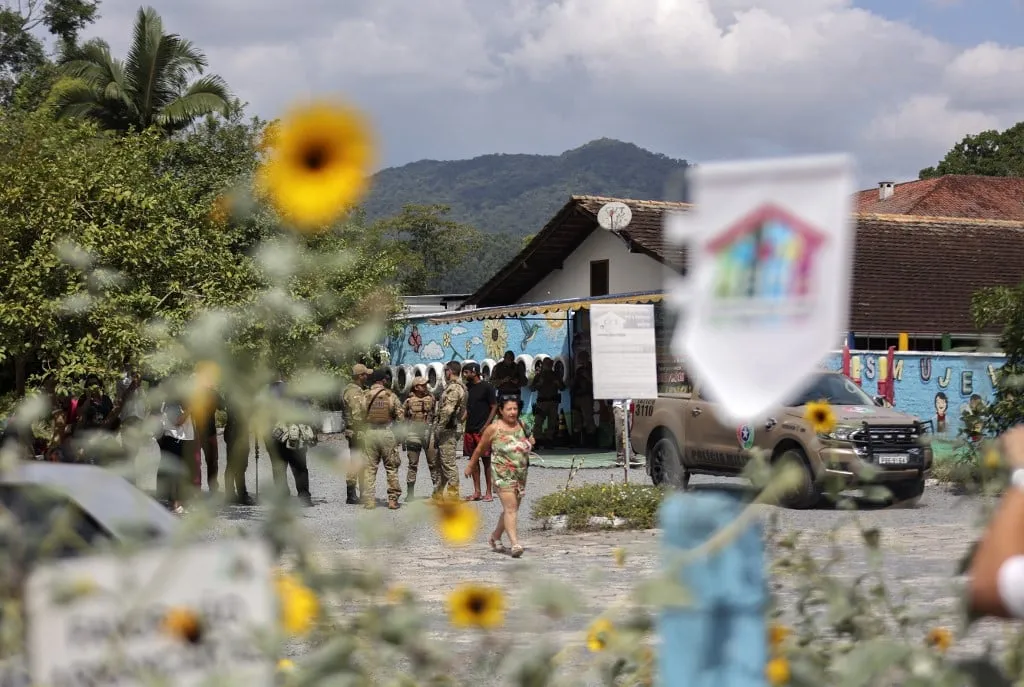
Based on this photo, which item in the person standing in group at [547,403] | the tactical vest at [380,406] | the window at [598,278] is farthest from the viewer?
the window at [598,278]

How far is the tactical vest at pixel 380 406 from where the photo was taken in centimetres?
1603

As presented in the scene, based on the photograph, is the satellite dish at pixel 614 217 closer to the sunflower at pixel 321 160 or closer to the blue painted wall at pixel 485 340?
the blue painted wall at pixel 485 340

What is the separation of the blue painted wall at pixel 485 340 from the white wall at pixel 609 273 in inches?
88.2

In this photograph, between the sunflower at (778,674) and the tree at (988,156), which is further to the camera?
the tree at (988,156)

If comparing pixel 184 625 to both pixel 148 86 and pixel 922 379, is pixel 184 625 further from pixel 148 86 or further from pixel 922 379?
pixel 148 86

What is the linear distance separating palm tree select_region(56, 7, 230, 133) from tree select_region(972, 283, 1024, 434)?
25034mm

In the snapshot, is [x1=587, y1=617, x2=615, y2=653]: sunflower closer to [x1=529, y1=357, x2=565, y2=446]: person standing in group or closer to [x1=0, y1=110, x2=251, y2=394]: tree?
[x1=0, y1=110, x2=251, y2=394]: tree

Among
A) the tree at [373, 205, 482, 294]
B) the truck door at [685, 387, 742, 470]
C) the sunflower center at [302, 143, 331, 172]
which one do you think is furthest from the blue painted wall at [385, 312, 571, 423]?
the tree at [373, 205, 482, 294]

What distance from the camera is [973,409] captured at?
1820 cm

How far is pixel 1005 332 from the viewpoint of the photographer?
18.5 metres

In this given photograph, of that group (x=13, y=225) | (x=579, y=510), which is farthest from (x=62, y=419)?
(x=579, y=510)

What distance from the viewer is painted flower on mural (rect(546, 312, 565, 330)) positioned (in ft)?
95.5

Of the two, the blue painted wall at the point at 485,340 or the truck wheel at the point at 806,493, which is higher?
the blue painted wall at the point at 485,340

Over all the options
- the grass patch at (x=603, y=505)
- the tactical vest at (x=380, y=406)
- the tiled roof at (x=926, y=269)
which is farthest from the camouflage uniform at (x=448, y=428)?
the tiled roof at (x=926, y=269)
